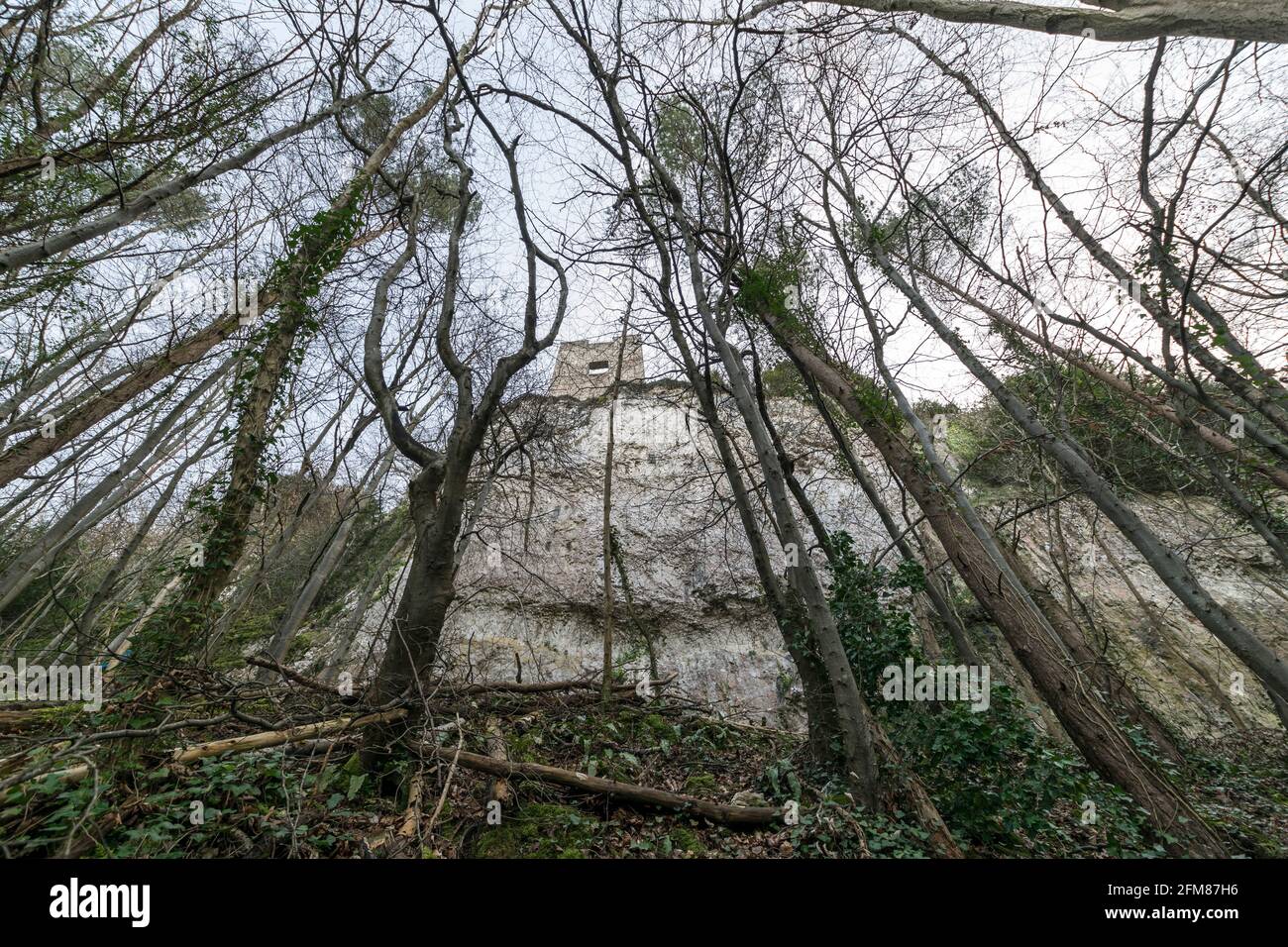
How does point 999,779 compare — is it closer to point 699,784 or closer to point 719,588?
point 699,784

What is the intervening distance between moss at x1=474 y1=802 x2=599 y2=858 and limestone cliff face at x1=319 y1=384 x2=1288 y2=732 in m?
6.37

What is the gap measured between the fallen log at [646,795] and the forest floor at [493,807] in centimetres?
7

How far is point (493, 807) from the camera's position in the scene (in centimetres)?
338

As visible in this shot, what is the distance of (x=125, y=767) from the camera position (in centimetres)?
284

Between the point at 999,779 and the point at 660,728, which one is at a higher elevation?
the point at 999,779

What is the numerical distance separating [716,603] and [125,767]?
11753mm

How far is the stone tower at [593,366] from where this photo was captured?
33.5ft

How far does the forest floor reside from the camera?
2592mm

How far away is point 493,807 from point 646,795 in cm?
130

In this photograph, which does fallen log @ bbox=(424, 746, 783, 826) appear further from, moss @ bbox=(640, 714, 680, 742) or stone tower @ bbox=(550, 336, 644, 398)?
stone tower @ bbox=(550, 336, 644, 398)
